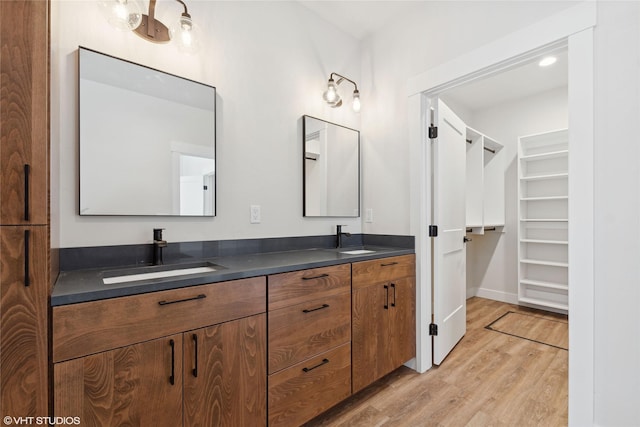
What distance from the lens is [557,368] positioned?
2184mm

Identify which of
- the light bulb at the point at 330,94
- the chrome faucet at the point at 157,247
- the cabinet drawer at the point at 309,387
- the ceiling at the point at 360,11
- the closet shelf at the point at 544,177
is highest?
the ceiling at the point at 360,11

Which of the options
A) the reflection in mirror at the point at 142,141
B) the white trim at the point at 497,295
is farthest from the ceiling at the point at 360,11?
the white trim at the point at 497,295

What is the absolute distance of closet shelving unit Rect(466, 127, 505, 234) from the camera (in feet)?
11.5

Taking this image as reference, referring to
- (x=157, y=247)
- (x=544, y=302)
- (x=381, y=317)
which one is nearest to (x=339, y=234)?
(x=381, y=317)

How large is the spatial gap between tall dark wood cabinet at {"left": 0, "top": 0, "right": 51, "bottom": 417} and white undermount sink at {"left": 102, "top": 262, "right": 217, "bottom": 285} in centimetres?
35

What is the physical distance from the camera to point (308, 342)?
60.1 inches

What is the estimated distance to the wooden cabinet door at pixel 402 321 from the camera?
2.01 metres

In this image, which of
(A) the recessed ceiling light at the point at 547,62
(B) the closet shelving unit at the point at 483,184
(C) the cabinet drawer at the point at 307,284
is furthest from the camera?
(B) the closet shelving unit at the point at 483,184

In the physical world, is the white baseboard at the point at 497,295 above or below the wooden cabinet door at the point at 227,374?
below

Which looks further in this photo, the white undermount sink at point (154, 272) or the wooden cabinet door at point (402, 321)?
the wooden cabinet door at point (402, 321)

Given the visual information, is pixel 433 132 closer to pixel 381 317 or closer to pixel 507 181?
pixel 381 317

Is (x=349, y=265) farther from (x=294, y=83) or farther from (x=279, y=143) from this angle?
(x=294, y=83)

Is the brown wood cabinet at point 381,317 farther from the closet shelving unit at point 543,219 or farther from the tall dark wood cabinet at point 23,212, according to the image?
the closet shelving unit at point 543,219

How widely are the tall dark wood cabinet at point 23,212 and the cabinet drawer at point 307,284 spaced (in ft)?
2.63
